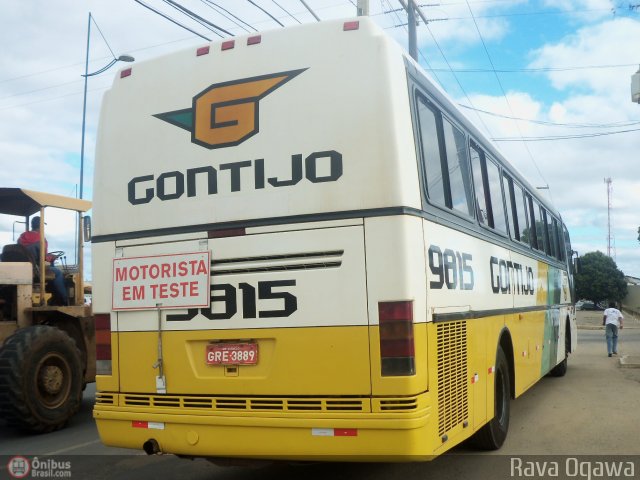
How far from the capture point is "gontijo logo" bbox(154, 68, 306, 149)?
5.08m

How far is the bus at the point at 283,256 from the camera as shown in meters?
4.57

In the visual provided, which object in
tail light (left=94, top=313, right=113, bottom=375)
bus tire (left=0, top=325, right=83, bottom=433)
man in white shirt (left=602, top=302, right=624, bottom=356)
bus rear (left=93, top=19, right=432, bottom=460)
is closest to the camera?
bus rear (left=93, top=19, right=432, bottom=460)

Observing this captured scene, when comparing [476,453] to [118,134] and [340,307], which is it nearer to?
[340,307]

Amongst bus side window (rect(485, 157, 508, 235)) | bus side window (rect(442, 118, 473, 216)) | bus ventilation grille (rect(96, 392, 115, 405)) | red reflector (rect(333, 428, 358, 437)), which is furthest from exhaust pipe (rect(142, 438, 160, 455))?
bus side window (rect(485, 157, 508, 235))

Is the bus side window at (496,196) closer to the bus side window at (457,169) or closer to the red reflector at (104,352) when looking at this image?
the bus side window at (457,169)

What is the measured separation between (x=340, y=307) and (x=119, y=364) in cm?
196

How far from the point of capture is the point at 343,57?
4879 mm

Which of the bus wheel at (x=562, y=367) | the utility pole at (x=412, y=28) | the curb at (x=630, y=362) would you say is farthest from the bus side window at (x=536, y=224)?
the utility pole at (x=412, y=28)

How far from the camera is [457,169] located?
612 centimetres

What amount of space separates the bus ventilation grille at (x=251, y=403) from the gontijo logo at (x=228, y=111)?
1.91 meters

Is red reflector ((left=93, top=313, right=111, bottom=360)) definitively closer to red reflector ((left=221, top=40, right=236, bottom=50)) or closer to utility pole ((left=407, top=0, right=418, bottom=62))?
red reflector ((left=221, top=40, right=236, bottom=50))

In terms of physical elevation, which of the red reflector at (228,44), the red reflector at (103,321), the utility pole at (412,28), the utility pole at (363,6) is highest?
the utility pole at (412,28)

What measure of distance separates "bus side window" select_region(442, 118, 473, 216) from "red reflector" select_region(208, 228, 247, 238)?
1782 millimetres

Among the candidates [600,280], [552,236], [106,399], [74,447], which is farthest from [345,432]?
[600,280]
